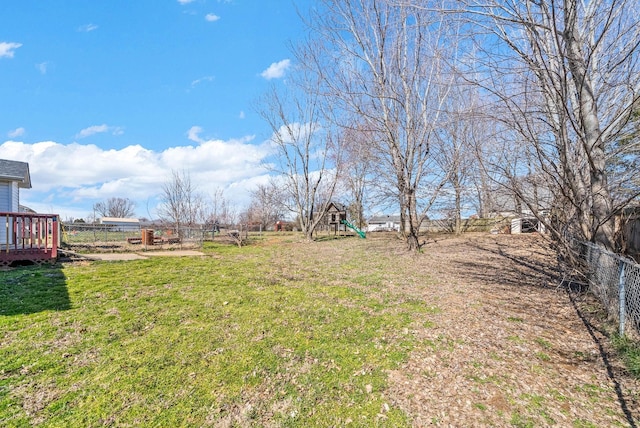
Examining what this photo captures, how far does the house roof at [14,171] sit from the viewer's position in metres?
10.4

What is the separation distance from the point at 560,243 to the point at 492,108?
215 cm

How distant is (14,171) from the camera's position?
1124 cm

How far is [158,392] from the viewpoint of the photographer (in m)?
2.69

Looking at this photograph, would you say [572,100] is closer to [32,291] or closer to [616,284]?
[616,284]

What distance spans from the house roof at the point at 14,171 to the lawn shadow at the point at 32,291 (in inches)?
225

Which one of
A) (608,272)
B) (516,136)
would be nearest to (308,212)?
(516,136)

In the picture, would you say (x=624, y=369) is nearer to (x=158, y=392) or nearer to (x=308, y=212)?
(x=158, y=392)

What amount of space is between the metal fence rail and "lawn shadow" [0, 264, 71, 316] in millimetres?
6661

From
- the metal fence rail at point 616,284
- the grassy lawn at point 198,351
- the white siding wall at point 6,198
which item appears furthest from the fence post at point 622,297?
the white siding wall at point 6,198

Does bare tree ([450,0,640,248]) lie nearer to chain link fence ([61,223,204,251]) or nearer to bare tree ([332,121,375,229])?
bare tree ([332,121,375,229])

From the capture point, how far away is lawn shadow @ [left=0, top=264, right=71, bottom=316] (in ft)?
14.1

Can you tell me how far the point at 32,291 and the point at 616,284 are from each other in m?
7.99

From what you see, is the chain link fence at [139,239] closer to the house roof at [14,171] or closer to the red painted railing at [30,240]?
the house roof at [14,171]

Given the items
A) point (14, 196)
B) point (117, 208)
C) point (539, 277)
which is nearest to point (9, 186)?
point (14, 196)
